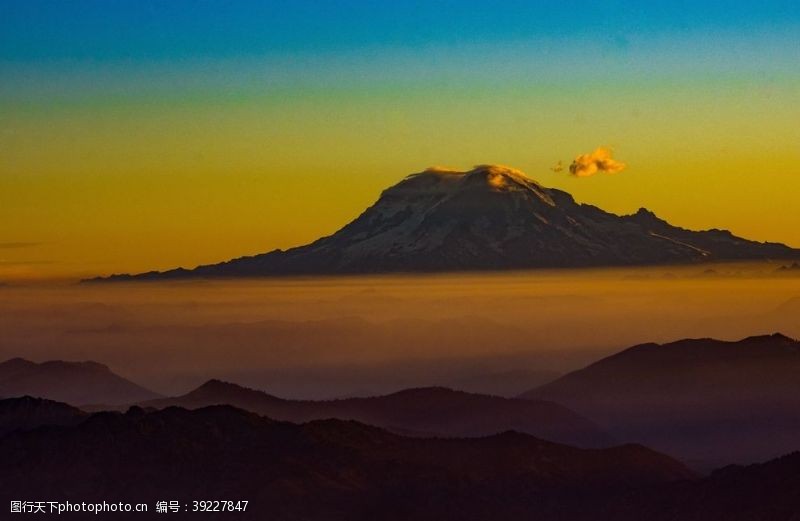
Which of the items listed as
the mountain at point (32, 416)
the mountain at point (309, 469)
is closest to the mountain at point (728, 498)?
the mountain at point (309, 469)

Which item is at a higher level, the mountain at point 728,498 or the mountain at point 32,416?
the mountain at point 32,416

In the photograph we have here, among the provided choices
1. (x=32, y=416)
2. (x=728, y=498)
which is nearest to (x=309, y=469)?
(x=32, y=416)

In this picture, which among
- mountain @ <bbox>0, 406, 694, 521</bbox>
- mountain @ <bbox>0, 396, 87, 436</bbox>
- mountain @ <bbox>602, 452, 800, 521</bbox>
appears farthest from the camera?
mountain @ <bbox>0, 396, 87, 436</bbox>

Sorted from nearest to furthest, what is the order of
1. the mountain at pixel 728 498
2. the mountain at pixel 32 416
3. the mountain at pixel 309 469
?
the mountain at pixel 728 498 → the mountain at pixel 309 469 → the mountain at pixel 32 416

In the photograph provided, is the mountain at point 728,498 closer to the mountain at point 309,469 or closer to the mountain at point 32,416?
the mountain at point 309,469

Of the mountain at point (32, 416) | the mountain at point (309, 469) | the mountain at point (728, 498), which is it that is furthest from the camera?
the mountain at point (32, 416)

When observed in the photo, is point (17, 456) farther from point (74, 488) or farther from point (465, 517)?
point (465, 517)

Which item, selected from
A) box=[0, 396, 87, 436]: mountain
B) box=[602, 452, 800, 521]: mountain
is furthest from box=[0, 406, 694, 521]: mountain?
box=[0, 396, 87, 436]: mountain

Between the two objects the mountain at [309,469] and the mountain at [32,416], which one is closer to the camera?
the mountain at [309,469]

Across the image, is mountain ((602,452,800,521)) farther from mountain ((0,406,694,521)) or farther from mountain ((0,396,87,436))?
mountain ((0,396,87,436))

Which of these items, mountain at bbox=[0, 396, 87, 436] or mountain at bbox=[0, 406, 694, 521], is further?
mountain at bbox=[0, 396, 87, 436]
